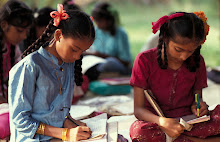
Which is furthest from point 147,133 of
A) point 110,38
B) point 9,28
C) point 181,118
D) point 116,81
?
point 110,38

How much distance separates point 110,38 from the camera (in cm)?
458

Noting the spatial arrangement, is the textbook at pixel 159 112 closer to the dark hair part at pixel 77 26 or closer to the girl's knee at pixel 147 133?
the girl's knee at pixel 147 133

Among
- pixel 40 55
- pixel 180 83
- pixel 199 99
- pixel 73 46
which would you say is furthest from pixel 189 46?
pixel 40 55

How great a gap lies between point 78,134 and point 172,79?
0.82 metres

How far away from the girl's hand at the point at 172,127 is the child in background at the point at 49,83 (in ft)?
1.58

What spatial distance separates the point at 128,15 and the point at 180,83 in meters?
7.26

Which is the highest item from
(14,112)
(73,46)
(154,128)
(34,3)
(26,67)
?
(34,3)

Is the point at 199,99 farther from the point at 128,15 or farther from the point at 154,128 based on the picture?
the point at 128,15

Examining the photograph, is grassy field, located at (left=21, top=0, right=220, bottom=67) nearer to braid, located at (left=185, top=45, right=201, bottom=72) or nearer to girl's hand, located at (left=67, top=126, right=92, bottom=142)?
braid, located at (left=185, top=45, right=201, bottom=72)

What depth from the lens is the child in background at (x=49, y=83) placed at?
1776 mm

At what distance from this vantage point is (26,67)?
70.5 inches

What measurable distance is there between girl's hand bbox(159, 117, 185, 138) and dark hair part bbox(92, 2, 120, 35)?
271 cm

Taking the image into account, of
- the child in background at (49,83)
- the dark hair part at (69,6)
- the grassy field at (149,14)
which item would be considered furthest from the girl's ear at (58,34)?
the grassy field at (149,14)

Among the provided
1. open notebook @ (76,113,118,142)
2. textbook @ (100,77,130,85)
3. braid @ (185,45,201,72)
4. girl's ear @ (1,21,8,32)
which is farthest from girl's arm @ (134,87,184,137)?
textbook @ (100,77,130,85)
